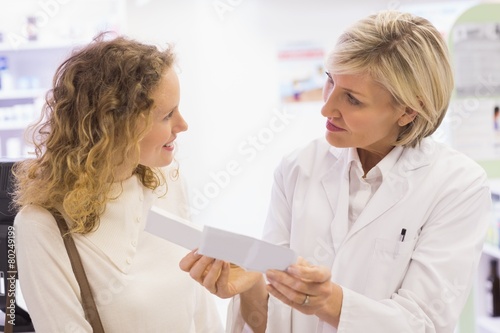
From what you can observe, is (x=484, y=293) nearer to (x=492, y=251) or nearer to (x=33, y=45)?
(x=492, y=251)

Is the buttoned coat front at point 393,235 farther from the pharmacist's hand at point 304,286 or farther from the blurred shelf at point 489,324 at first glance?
the blurred shelf at point 489,324

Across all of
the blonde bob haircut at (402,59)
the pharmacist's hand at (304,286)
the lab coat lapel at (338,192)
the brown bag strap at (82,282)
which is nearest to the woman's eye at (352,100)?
the blonde bob haircut at (402,59)

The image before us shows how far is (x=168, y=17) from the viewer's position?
18.8 feet

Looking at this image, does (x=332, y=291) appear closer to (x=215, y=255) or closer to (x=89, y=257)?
(x=215, y=255)

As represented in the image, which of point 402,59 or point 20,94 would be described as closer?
point 402,59

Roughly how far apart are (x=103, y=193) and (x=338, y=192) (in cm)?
66

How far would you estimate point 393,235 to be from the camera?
1.80m

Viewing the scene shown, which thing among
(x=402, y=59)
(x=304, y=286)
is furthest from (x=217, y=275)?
(x=402, y=59)

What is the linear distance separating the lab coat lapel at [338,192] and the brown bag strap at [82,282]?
663mm

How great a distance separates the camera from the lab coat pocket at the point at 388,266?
5.83ft

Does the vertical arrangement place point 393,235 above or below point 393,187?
below

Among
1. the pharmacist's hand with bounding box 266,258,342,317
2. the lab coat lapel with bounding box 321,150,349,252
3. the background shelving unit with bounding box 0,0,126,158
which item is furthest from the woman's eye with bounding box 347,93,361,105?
the background shelving unit with bounding box 0,0,126,158

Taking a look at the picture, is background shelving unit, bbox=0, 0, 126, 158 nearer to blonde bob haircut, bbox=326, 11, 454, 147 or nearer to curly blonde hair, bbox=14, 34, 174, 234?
curly blonde hair, bbox=14, 34, 174, 234

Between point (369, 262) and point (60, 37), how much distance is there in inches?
160
